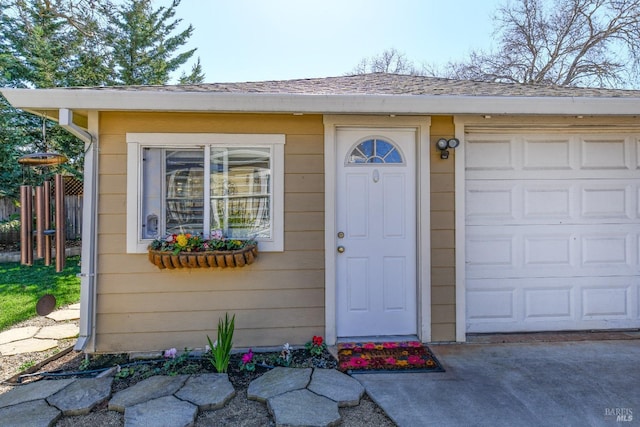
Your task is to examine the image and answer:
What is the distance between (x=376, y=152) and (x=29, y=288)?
209 inches

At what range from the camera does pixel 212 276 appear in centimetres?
299

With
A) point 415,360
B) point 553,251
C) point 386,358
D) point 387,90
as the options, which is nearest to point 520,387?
point 415,360

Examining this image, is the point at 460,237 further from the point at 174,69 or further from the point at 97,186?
the point at 174,69

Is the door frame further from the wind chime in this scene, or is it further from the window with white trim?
the wind chime

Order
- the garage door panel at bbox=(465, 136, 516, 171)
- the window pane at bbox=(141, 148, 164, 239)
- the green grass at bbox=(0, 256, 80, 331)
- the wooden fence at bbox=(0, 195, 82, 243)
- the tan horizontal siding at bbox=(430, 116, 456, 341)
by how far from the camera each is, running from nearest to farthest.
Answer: the window pane at bbox=(141, 148, 164, 239)
the tan horizontal siding at bbox=(430, 116, 456, 341)
the garage door panel at bbox=(465, 136, 516, 171)
the green grass at bbox=(0, 256, 80, 331)
the wooden fence at bbox=(0, 195, 82, 243)

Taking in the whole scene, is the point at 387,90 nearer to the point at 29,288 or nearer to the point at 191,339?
the point at 191,339

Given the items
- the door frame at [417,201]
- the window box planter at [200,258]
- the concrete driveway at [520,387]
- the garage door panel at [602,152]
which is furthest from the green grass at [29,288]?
the garage door panel at [602,152]

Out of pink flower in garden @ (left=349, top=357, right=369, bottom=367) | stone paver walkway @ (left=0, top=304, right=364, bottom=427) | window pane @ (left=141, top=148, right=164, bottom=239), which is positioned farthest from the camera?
window pane @ (left=141, top=148, right=164, bottom=239)

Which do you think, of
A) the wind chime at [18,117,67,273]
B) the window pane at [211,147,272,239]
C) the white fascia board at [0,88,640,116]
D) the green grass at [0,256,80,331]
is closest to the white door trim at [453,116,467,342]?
the white fascia board at [0,88,640,116]

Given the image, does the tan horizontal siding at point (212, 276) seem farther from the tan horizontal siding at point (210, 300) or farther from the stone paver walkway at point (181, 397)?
the stone paver walkway at point (181, 397)

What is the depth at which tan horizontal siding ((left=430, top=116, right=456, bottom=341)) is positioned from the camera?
3.10 meters

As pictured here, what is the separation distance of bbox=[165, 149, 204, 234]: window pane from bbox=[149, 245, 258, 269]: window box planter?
0.31 m

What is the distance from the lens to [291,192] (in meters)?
3.03

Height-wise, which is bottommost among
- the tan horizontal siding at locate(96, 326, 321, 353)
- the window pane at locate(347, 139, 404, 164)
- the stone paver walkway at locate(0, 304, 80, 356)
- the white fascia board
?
the stone paver walkway at locate(0, 304, 80, 356)
